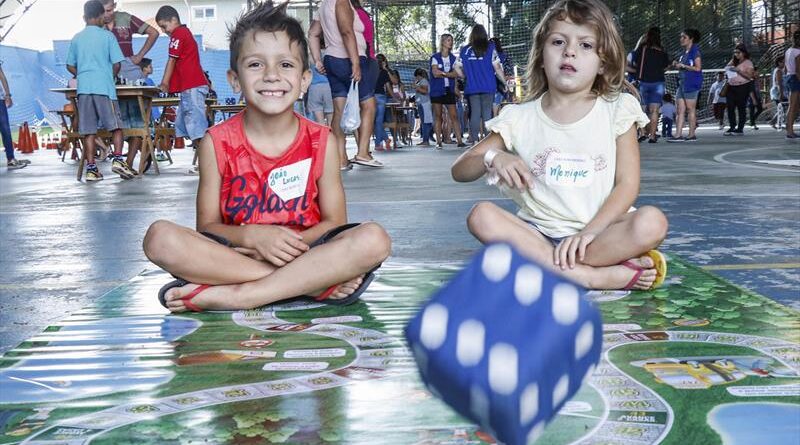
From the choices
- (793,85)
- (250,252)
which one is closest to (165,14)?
(250,252)

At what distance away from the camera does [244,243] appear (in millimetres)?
2420

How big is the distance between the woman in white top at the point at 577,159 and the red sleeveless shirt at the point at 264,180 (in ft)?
1.47

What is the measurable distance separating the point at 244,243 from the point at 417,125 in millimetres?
18709

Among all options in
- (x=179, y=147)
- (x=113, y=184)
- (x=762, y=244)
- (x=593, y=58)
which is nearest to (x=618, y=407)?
(x=593, y=58)

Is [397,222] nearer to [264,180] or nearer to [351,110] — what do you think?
[264,180]

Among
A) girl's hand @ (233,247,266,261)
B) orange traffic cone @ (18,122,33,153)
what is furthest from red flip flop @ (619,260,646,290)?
orange traffic cone @ (18,122,33,153)

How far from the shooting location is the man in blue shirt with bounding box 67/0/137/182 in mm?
7203

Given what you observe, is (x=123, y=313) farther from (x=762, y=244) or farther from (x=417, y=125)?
(x=417, y=125)

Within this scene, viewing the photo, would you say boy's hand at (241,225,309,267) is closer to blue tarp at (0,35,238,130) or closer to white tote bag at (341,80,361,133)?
white tote bag at (341,80,361,133)

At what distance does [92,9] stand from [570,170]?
5.91m

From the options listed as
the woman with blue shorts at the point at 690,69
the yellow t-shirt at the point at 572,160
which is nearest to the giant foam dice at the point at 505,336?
the yellow t-shirt at the point at 572,160

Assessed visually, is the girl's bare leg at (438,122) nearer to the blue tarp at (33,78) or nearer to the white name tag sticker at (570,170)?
the blue tarp at (33,78)

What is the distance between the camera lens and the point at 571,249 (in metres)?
2.37

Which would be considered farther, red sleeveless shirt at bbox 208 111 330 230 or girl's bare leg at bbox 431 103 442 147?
girl's bare leg at bbox 431 103 442 147
